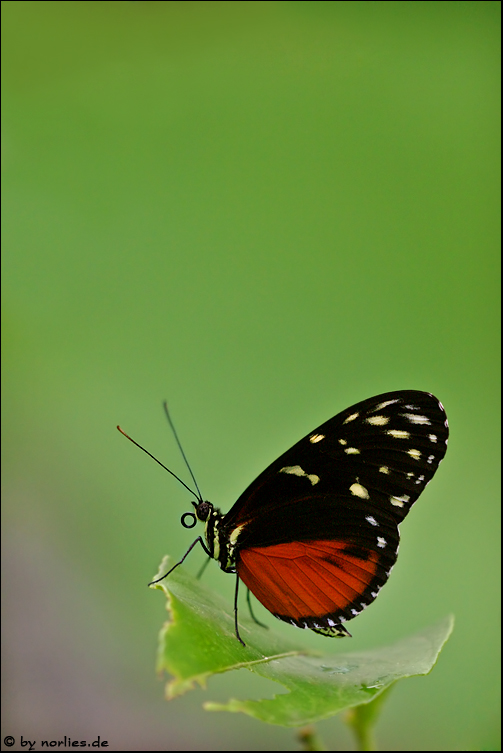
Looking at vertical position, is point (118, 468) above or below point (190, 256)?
below

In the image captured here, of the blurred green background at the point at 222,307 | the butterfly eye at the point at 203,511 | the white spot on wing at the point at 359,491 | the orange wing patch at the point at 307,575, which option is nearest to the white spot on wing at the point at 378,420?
the white spot on wing at the point at 359,491

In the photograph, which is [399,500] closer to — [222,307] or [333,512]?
[333,512]

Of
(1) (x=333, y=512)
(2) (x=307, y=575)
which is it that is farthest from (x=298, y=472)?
(2) (x=307, y=575)

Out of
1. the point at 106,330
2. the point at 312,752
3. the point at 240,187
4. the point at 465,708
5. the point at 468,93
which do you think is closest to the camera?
the point at 312,752

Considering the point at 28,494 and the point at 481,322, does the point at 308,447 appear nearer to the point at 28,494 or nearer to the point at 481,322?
the point at 28,494

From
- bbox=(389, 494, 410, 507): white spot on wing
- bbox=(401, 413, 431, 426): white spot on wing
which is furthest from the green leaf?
bbox=(401, 413, 431, 426): white spot on wing

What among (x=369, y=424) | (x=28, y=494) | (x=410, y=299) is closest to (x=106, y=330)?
(x=28, y=494)

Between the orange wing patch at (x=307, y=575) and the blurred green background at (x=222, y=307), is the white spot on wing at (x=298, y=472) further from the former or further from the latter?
the blurred green background at (x=222, y=307)
